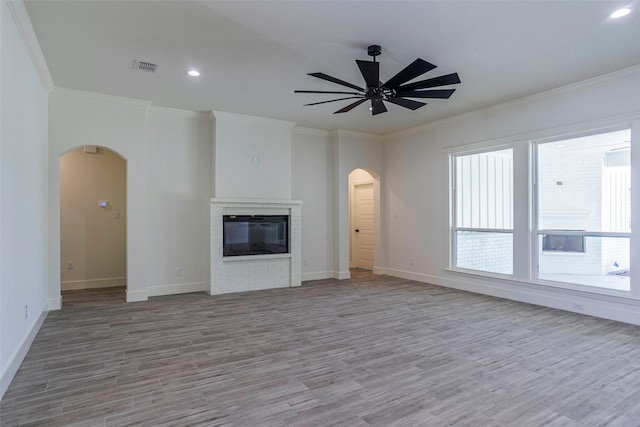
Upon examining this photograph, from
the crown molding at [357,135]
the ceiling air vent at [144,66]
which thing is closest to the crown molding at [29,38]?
the ceiling air vent at [144,66]

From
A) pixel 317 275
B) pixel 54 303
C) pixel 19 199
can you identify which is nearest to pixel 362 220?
pixel 317 275

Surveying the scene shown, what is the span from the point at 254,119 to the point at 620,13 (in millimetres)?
5044

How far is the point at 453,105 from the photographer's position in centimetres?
569

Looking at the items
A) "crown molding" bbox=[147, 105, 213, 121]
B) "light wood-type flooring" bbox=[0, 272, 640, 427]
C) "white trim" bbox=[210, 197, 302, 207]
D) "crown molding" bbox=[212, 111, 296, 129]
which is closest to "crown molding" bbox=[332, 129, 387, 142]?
"crown molding" bbox=[212, 111, 296, 129]

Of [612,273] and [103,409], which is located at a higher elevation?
[612,273]

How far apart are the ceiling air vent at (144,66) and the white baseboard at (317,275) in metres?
4.44

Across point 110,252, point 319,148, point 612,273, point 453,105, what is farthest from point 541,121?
point 110,252

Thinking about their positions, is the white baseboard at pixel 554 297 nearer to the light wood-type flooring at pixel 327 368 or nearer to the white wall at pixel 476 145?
the white wall at pixel 476 145

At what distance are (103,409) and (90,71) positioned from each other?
386 centimetres

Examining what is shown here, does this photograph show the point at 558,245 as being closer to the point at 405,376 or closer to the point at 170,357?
the point at 405,376

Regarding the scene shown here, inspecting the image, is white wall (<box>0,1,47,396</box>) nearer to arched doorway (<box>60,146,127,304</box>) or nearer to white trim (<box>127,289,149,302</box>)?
white trim (<box>127,289,149,302</box>)

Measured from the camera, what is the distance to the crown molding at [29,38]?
2895 millimetres

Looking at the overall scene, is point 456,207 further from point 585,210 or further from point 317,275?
point 317,275

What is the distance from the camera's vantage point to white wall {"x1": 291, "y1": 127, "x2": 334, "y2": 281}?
23.5ft
